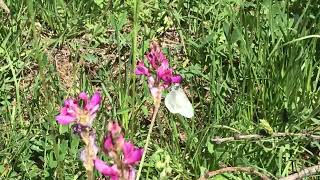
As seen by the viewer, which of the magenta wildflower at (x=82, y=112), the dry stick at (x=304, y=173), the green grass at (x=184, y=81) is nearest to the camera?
the magenta wildflower at (x=82, y=112)

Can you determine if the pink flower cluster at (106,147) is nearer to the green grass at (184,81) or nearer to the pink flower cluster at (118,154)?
the pink flower cluster at (118,154)

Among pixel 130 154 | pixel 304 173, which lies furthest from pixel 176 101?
pixel 130 154

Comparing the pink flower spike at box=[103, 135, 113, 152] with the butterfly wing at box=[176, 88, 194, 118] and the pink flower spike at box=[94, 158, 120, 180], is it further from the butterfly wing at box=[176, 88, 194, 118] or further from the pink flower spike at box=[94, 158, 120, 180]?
the butterfly wing at box=[176, 88, 194, 118]

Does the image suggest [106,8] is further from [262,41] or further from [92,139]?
[92,139]

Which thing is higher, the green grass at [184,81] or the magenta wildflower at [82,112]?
the magenta wildflower at [82,112]

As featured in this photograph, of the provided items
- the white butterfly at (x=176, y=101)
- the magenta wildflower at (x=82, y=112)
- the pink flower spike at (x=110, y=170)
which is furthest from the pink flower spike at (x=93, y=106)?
the white butterfly at (x=176, y=101)

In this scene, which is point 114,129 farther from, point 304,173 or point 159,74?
point 304,173

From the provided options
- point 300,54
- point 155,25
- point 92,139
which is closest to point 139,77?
point 155,25
